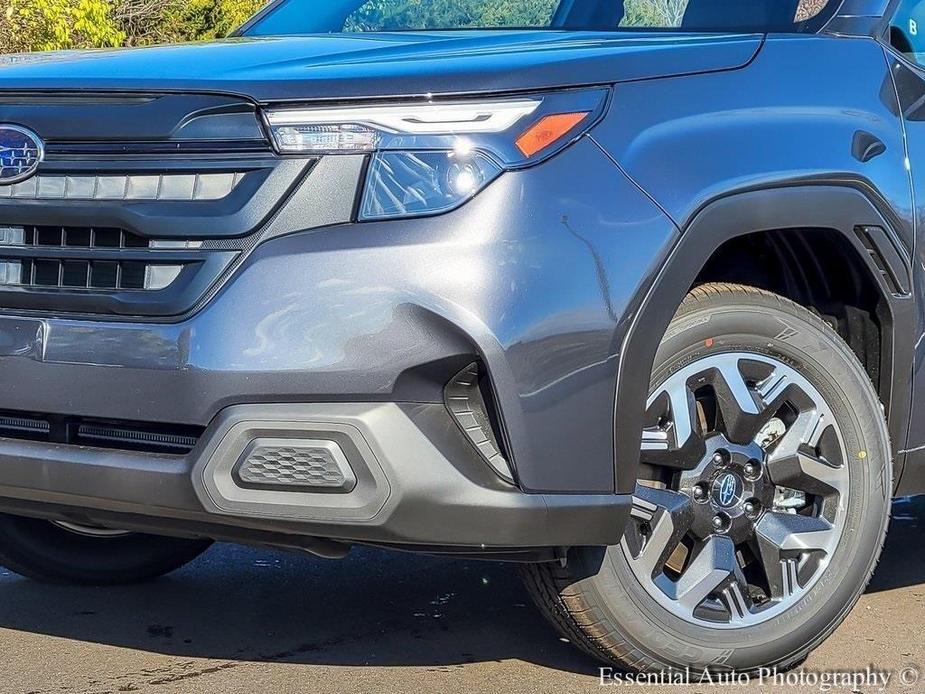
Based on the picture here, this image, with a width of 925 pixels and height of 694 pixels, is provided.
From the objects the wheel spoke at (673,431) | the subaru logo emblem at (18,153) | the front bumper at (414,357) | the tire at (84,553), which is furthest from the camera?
the tire at (84,553)

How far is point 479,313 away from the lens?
2.64 meters

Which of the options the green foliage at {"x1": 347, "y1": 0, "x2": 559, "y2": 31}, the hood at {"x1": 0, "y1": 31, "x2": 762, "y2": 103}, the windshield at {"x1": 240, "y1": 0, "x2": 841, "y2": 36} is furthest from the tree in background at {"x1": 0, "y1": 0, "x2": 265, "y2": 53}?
the hood at {"x1": 0, "y1": 31, "x2": 762, "y2": 103}

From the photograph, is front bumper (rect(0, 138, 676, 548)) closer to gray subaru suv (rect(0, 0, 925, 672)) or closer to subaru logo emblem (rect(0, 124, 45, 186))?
gray subaru suv (rect(0, 0, 925, 672))

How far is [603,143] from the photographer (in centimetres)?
278

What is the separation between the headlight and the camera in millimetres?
2701

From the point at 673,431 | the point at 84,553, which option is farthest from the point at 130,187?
the point at 84,553

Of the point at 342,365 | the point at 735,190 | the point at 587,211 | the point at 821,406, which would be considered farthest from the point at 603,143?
the point at 821,406

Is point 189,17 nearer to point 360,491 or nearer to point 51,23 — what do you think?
point 51,23

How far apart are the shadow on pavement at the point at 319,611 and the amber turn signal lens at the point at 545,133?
123 cm

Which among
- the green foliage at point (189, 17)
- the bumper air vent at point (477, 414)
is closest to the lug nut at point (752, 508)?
the bumper air vent at point (477, 414)

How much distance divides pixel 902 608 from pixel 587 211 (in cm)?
181

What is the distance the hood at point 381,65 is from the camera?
276cm

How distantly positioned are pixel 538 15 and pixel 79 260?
172cm

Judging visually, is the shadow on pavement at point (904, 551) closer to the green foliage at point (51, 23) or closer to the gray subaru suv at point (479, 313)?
the gray subaru suv at point (479, 313)
